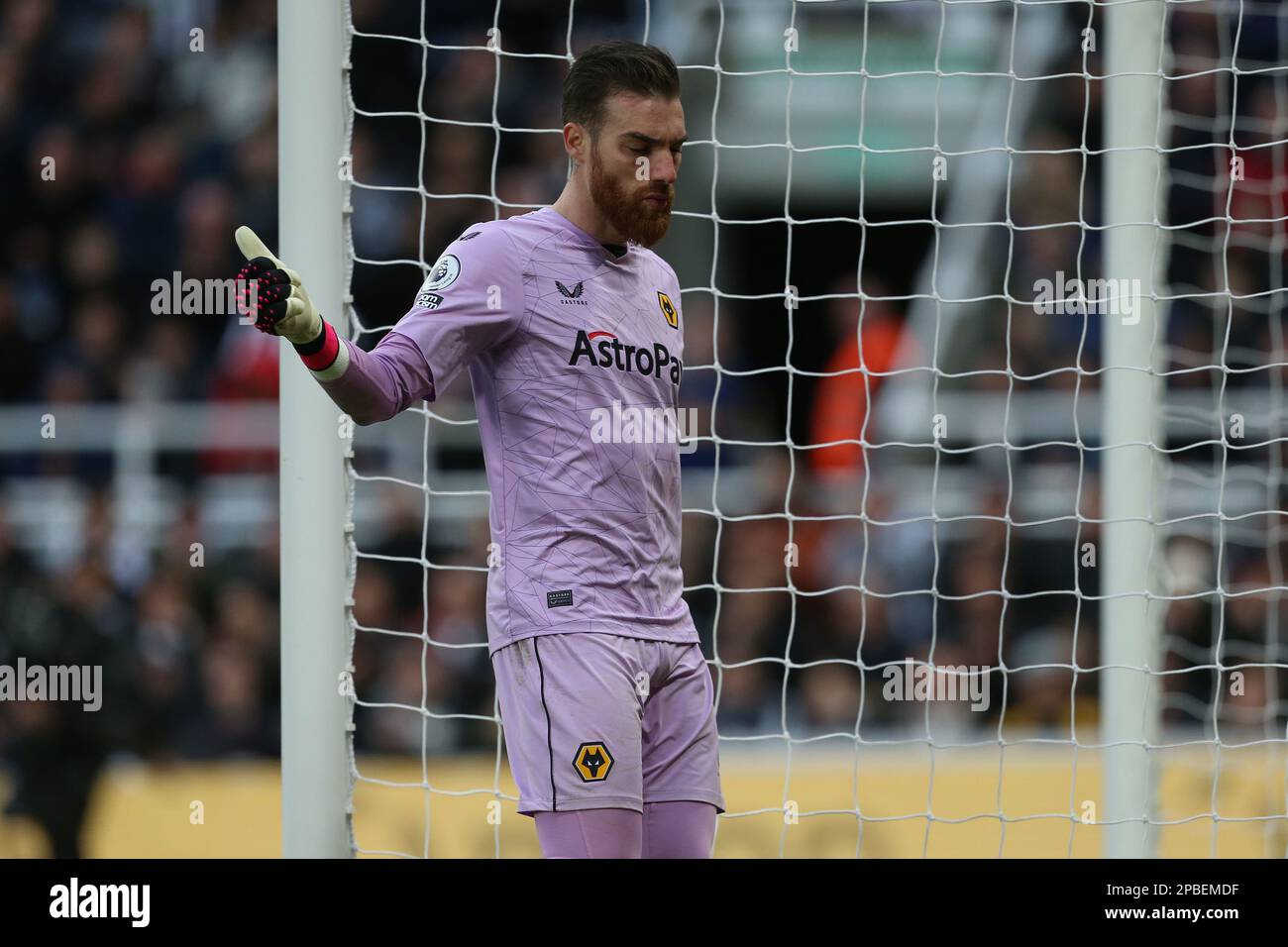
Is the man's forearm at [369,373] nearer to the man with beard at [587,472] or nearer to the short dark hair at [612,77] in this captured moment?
the man with beard at [587,472]

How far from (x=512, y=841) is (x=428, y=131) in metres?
3.91

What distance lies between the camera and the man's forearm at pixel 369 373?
2.86 m

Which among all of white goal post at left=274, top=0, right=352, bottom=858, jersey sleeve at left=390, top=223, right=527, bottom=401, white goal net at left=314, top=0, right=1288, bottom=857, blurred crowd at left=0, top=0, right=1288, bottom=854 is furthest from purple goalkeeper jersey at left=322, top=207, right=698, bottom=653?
blurred crowd at left=0, top=0, right=1288, bottom=854

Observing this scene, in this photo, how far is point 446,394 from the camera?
7.38 metres

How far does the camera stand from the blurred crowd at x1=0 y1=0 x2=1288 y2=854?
6.73m

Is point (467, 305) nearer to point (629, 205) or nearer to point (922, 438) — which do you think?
point (629, 205)

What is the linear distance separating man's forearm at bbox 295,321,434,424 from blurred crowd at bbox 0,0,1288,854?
2.80 meters

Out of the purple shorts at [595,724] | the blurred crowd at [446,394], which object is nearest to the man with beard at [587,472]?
the purple shorts at [595,724]

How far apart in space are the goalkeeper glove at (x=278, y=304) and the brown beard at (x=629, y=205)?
0.61 meters

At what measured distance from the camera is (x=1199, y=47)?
27.9 ft

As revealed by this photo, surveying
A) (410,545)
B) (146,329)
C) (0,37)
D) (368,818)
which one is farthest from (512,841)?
(0,37)

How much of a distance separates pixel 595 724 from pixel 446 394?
14.9ft

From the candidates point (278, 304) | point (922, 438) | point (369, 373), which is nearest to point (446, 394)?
point (922, 438)

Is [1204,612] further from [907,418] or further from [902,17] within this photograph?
[902,17]
